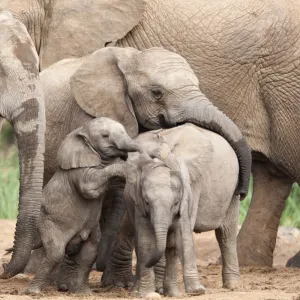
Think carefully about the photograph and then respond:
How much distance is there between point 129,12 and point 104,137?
1.92 meters

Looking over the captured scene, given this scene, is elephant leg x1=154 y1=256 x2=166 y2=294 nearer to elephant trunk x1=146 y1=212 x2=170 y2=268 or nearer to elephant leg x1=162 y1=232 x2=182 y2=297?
elephant leg x1=162 y1=232 x2=182 y2=297

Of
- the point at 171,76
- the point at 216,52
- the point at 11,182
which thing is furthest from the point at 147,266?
the point at 11,182

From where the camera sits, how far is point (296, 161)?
9.83 m

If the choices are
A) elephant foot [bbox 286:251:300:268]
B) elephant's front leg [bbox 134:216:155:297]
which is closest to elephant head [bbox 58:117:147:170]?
elephant's front leg [bbox 134:216:155:297]

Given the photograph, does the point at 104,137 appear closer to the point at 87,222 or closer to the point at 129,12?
the point at 87,222

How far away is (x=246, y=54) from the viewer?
9656mm

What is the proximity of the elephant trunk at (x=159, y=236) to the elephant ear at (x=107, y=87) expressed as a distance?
135 centimetres

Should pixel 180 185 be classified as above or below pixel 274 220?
above

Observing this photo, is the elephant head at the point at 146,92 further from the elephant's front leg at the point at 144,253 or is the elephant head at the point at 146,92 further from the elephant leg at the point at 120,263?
the elephant's front leg at the point at 144,253

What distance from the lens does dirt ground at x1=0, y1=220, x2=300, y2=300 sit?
7562mm

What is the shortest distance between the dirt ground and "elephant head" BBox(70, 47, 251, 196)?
0.67 meters

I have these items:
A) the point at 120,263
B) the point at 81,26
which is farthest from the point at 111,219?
the point at 81,26

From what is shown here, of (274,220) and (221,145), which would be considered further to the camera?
(274,220)

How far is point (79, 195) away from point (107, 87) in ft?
3.37
